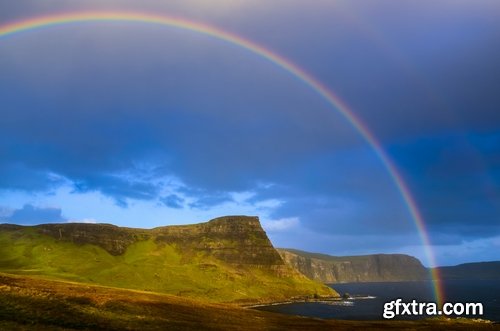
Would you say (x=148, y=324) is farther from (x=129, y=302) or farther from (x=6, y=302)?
(x=6, y=302)

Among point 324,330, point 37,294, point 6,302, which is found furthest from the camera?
point 324,330

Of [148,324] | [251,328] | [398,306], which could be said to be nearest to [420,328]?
[251,328]

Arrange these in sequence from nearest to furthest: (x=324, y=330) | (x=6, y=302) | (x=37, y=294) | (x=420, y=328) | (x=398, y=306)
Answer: (x=6, y=302), (x=37, y=294), (x=324, y=330), (x=420, y=328), (x=398, y=306)

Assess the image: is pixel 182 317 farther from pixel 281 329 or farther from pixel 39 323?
pixel 39 323

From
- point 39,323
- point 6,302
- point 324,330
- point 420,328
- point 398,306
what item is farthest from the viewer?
point 398,306

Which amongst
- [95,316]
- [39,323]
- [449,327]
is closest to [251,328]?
[95,316]

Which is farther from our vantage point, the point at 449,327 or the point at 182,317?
the point at 449,327

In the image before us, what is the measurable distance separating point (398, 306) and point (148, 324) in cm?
15823

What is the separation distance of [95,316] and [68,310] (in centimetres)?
319

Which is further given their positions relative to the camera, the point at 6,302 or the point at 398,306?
the point at 398,306

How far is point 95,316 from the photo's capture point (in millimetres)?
51812

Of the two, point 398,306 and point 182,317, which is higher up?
point 182,317

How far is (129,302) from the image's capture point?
63312 mm

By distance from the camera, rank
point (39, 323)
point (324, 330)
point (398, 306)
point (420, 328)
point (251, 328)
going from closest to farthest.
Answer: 1. point (39, 323)
2. point (251, 328)
3. point (324, 330)
4. point (420, 328)
5. point (398, 306)
